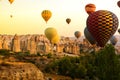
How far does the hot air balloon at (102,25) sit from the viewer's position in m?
39.2

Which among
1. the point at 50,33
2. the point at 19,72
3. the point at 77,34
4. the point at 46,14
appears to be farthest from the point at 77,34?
the point at 19,72

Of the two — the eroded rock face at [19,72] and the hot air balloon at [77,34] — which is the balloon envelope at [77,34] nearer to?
the hot air balloon at [77,34]

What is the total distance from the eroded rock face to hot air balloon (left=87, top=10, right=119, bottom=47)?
82.6 feet

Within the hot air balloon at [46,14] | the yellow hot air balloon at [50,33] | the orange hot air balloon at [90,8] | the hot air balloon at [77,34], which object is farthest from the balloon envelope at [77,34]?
the orange hot air balloon at [90,8]

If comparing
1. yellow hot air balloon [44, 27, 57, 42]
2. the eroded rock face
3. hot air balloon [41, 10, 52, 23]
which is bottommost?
the eroded rock face

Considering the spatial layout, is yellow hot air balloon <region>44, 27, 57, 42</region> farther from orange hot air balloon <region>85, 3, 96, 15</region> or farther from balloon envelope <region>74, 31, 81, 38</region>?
balloon envelope <region>74, 31, 81, 38</region>

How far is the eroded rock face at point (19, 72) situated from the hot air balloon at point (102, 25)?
25189 millimetres

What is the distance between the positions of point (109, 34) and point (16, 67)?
2666 centimetres

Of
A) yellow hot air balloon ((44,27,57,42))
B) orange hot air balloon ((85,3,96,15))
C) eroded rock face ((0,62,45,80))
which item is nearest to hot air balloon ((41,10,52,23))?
yellow hot air balloon ((44,27,57,42))

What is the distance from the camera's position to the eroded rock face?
1376cm

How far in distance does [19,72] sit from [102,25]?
91.6ft

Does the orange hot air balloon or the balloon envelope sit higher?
the orange hot air balloon

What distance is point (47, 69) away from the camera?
32406 mm

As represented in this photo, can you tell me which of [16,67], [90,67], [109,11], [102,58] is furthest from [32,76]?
[109,11]
